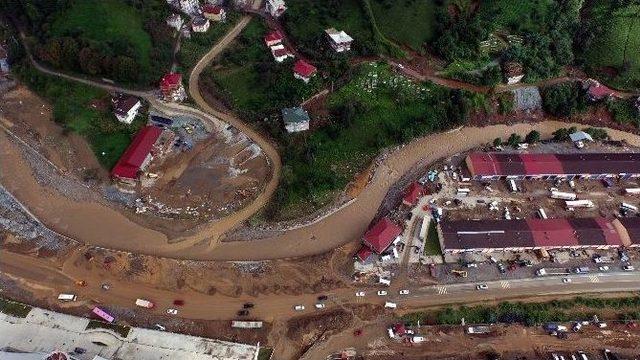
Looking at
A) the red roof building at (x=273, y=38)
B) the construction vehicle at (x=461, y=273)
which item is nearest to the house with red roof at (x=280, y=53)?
the red roof building at (x=273, y=38)

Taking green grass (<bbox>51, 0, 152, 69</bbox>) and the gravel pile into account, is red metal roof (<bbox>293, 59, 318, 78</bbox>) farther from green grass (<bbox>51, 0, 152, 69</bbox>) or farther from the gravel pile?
the gravel pile

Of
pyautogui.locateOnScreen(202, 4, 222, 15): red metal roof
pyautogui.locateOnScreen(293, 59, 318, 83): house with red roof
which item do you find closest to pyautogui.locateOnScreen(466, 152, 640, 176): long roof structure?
pyautogui.locateOnScreen(293, 59, 318, 83): house with red roof

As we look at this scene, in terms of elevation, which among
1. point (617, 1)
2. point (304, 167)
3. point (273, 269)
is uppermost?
point (617, 1)

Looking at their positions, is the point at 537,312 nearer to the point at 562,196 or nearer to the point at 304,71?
the point at 562,196

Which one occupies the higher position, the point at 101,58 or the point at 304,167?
the point at 101,58

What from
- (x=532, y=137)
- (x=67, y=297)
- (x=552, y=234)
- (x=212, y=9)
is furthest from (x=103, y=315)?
(x=532, y=137)

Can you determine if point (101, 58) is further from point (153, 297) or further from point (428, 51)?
point (428, 51)

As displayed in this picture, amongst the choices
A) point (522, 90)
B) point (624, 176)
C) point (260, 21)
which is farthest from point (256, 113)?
point (624, 176)
